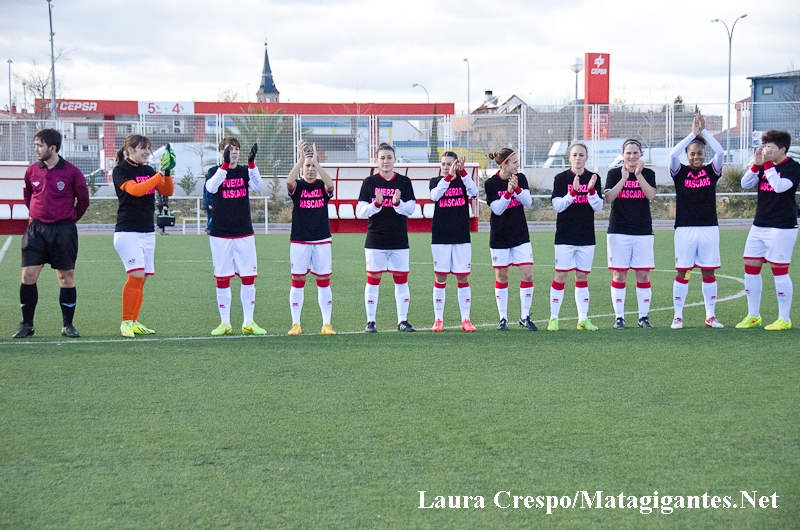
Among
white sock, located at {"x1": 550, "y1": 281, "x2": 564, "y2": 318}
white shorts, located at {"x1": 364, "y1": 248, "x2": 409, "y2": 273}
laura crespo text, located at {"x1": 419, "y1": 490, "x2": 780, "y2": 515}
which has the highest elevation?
white shorts, located at {"x1": 364, "y1": 248, "x2": 409, "y2": 273}

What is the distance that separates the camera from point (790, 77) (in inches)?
1821

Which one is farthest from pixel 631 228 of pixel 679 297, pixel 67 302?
pixel 67 302

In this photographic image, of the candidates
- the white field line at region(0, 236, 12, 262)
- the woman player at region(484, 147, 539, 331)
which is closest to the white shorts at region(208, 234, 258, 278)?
the woman player at region(484, 147, 539, 331)

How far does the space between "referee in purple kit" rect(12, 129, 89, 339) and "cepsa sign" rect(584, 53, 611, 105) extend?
41721mm

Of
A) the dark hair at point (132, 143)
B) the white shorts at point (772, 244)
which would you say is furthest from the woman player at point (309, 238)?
the white shorts at point (772, 244)

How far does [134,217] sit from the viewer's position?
817cm

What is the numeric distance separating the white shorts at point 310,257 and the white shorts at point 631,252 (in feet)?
9.43

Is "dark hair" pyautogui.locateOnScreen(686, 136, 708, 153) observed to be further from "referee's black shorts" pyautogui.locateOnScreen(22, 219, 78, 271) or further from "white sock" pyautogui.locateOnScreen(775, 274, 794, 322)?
"referee's black shorts" pyautogui.locateOnScreen(22, 219, 78, 271)

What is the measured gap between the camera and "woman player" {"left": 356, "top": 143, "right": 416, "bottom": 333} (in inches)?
324

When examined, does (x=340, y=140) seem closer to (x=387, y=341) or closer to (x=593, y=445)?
(x=387, y=341)

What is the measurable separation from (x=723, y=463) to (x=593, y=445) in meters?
0.68

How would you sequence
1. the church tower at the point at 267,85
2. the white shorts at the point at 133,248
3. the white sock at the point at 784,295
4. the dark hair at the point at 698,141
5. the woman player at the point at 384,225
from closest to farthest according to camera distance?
1. the white shorts at the point at 133,248
2. the woman player at the point at 384,225
3. the white sock at the point at 784,295
4. the dark hair at the point at 698,141
5. the church tower at the point at 267,85

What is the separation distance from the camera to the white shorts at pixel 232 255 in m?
8.15

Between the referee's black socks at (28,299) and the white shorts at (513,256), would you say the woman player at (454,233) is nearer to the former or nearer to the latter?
the white shorts at (513,256)
